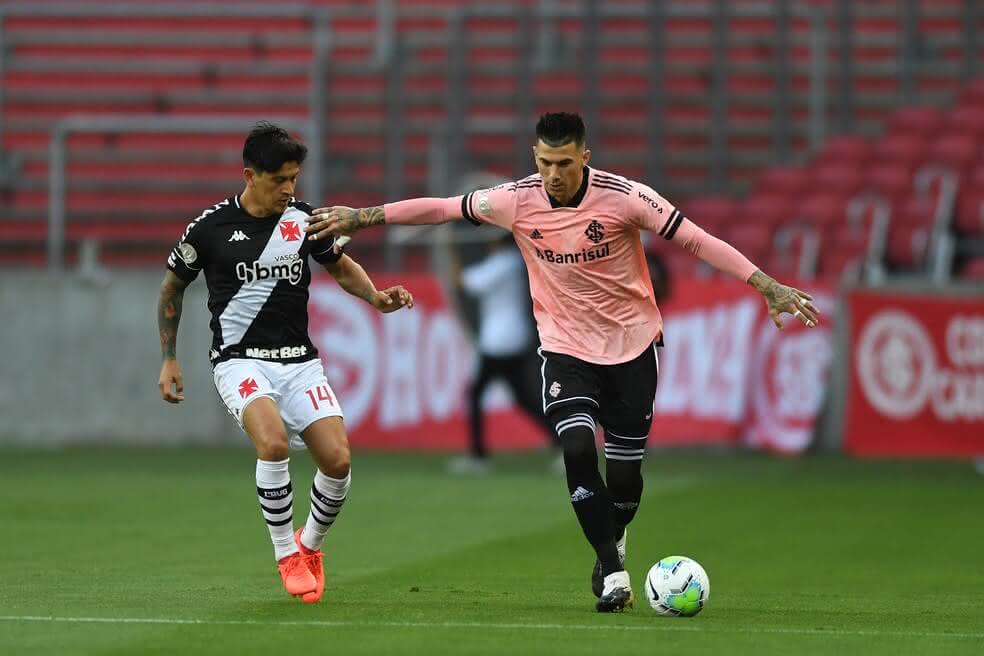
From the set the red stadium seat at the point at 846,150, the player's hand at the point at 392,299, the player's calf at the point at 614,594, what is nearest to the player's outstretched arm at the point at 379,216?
the player's hand at the point at 392,299

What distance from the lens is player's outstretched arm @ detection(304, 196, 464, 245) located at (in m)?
8.10

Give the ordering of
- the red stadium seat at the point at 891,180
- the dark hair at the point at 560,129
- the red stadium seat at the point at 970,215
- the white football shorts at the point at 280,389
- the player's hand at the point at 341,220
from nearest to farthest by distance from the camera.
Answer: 1. the dark hair at the point at 560,129
2. the player's hand at the point at 341,220
3. the white football shorts at the point at 280,389
4. the red stadium seat at the point at 970,215
5. the red stadium seat at the point at 891,180

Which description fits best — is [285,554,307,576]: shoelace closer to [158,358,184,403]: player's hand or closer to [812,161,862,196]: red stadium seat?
[158,358,184,403]: player's hand

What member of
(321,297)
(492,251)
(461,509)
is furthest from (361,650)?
(321,297)

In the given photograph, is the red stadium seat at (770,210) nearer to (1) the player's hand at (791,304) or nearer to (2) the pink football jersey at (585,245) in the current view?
(2) the pink football jersey at (585,245)

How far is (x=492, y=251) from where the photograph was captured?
700 inches

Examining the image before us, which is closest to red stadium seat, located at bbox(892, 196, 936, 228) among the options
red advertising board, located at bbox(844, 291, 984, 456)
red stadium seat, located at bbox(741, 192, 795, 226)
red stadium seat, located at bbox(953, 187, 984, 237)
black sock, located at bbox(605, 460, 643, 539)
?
red stadium seat, located at bbox(953, 187, 984, 237)

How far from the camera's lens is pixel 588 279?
828 centimetres

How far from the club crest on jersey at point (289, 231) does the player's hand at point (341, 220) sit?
0.70 feet

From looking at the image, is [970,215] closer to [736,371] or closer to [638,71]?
[736,371]

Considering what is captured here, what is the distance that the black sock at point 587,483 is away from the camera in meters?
7.98

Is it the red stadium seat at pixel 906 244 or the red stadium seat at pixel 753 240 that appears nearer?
the red stadium seat at pixel 906 244

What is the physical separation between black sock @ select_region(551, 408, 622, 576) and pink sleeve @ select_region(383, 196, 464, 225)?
1.08 m

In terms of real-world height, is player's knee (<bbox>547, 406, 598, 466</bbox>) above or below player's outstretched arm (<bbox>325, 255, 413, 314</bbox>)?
below
